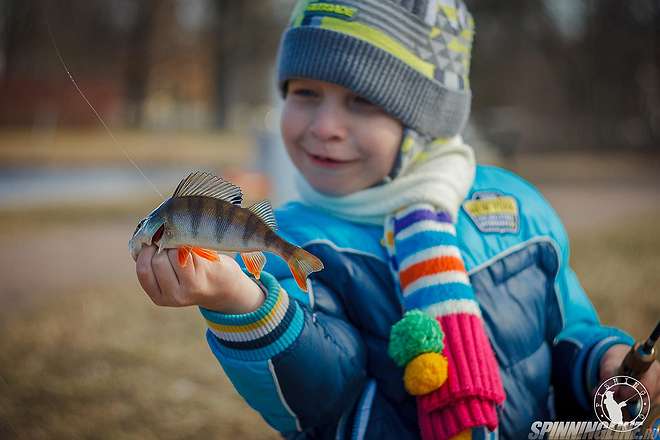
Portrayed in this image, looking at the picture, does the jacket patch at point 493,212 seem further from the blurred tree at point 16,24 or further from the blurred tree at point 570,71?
the blurred tree at point 570,71

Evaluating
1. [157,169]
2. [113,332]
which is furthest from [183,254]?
[157,169]

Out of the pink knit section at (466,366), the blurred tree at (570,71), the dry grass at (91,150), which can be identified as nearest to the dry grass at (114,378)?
the pink knit section at (466,366)

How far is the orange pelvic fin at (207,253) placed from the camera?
1.15m

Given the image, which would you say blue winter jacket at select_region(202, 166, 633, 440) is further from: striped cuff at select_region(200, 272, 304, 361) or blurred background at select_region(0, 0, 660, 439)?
blurred background at select_region(0, 0, 660, 439)

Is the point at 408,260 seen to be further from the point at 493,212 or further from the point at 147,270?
the point at 147,270

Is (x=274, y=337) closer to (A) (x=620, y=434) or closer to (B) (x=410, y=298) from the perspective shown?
(B) (x=410, y=298)

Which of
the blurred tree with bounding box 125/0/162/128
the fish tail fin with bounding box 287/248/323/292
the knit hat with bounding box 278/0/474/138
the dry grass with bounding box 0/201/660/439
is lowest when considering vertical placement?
the dry grass with bounding box 0/201/660/439

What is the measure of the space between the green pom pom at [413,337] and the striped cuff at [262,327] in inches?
11.1

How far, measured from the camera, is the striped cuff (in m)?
1.34

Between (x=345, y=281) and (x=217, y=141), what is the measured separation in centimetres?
1966

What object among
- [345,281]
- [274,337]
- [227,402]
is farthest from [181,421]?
[274,337]

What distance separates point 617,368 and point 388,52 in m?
1.01

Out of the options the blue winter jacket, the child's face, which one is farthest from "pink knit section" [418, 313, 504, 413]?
the child's face

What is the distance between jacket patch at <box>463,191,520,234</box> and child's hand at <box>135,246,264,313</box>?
2.87 feet
